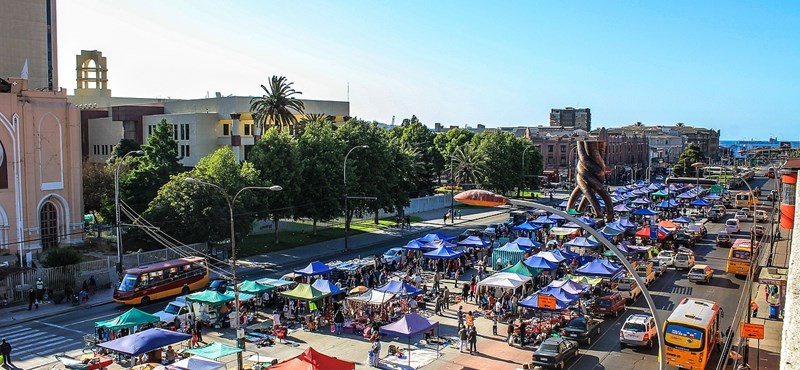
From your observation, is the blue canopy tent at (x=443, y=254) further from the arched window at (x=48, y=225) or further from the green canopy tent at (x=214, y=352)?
the arched window at (x=48, y=225)

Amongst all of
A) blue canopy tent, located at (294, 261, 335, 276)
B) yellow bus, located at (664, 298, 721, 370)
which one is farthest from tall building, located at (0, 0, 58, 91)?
yellow bus, located at (664, 298, 721, 370)

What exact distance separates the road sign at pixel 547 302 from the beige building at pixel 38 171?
33.8 metres

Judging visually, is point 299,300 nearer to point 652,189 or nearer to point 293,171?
point 293,171

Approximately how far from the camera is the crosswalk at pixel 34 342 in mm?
28895

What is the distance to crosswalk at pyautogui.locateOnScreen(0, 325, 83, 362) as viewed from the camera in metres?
28.9

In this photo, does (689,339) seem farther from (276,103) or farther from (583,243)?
(276,103)

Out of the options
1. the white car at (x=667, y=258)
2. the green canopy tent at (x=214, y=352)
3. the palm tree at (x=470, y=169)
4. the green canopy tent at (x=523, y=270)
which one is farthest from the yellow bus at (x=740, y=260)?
the palm tree at (x=470, y=169)

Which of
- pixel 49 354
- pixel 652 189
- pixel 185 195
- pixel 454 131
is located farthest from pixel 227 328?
pixel 454 131

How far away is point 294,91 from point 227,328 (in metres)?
41.7

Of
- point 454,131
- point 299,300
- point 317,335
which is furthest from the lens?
point 454,131

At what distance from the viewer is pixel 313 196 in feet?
189

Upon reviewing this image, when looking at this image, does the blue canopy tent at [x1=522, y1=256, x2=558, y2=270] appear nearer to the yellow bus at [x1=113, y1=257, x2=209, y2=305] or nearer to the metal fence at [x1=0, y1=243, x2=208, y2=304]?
the yellow bus at [x1=113, y1=257, x2=209, y2=305]

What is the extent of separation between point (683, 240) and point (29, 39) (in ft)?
251

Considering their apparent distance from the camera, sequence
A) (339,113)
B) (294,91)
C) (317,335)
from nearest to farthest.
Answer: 1. (317,335)
2. (294,91)
3. (339,113)
